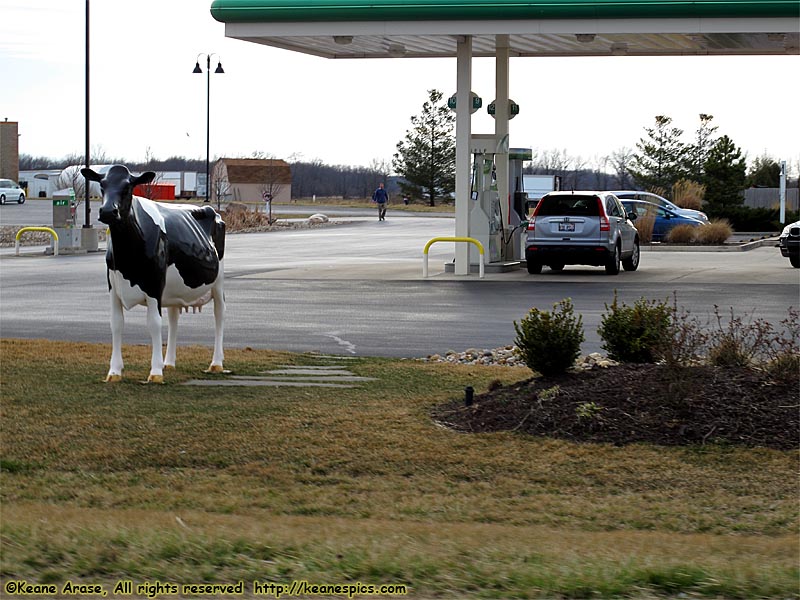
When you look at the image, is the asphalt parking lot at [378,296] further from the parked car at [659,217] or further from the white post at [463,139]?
the parked car at [659,217]

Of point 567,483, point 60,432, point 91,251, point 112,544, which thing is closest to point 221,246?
point 60,432

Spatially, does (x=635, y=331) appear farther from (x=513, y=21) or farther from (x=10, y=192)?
(x=10, y=192)

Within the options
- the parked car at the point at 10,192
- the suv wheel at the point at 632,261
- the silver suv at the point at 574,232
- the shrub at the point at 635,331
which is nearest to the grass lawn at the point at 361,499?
the shrub at the point at 635,331

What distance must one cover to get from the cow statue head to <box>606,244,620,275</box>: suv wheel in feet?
54.6

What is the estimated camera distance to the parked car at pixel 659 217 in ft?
140

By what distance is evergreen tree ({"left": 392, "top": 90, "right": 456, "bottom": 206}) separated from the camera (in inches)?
3691

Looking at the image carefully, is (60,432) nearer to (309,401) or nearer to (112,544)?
(309,401)

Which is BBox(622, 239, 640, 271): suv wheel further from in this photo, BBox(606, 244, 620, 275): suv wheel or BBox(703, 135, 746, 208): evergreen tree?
BBox(703, 135, 746, 208): evergreen tree

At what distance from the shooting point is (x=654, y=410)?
973 centimetres

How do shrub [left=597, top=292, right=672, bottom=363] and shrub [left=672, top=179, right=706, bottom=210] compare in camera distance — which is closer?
shrub [left=597, top=292, right=672, bottom=363]

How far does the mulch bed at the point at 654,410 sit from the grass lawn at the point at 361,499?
10.7 inches

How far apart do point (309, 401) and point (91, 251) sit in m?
28.4

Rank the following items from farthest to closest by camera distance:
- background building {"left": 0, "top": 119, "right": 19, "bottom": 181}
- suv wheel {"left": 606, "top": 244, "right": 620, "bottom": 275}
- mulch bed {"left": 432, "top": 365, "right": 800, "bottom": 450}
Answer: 1. background building {"left": 0, "top": 119, "right": 19, "bottom": 181}
2. suv wheel {"left": 606, "top": 244, "right": 620, "bottom": 275}
3. mulch bed {"left": 432, "top": 365, "right": 800, "bottom": 450}

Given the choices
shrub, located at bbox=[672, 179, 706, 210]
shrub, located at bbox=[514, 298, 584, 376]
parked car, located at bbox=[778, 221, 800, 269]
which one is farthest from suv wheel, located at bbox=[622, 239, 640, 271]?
shrub, located at bbox=[672, 179, 706, 210]
